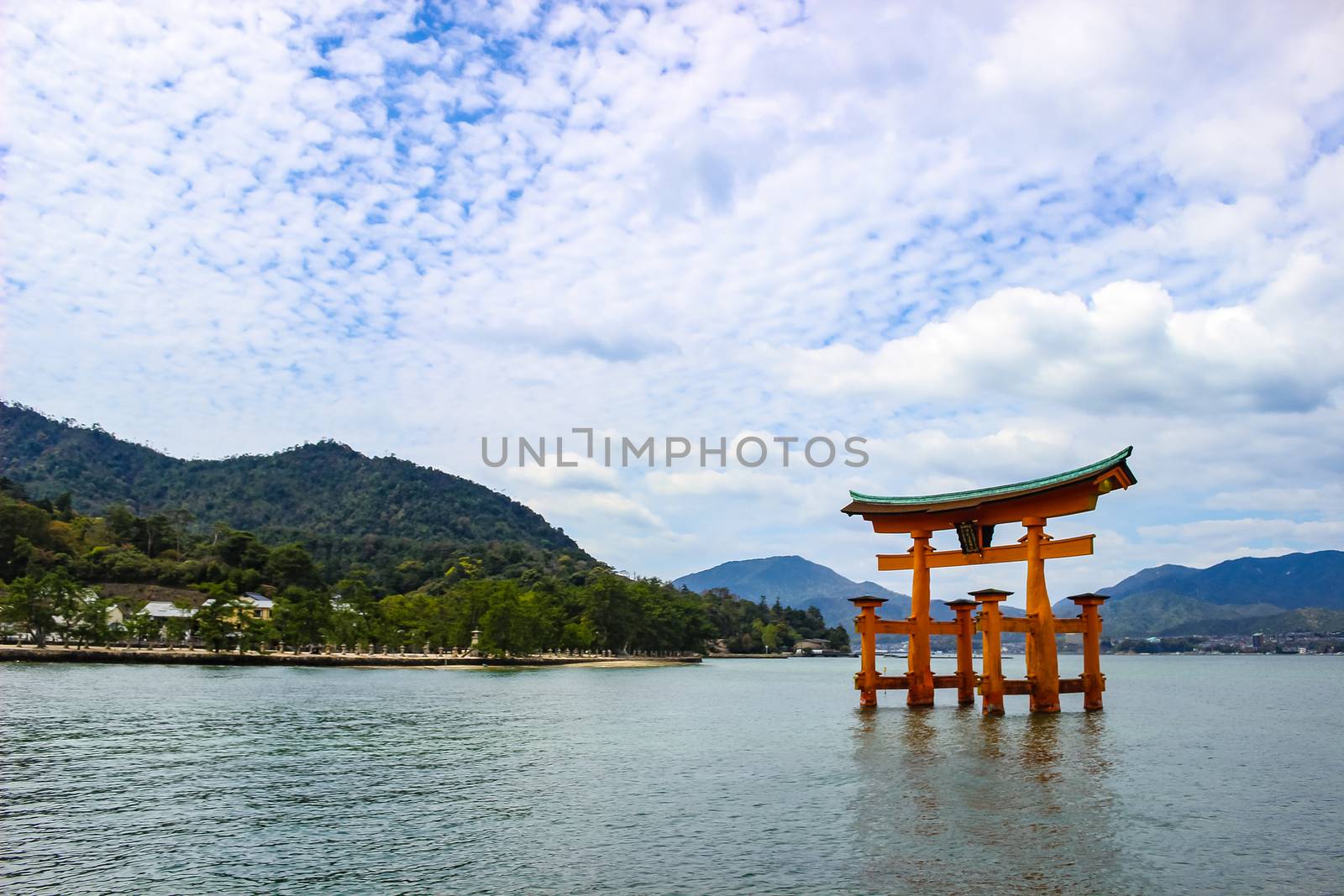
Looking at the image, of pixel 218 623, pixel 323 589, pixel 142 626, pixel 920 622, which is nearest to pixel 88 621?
→ pixel 142 626

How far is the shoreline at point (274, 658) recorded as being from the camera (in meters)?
73.6

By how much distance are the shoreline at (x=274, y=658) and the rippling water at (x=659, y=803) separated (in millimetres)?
43725

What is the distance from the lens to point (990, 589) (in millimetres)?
30391

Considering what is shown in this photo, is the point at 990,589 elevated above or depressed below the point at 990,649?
above

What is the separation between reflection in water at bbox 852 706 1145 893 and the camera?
41.0 ft

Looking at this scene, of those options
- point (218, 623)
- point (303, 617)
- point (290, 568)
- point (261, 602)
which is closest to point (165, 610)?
point (261, 602)

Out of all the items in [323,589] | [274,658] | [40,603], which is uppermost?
[323,589]

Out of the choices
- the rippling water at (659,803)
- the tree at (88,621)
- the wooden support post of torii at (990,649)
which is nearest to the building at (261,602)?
the tree at (88,621)

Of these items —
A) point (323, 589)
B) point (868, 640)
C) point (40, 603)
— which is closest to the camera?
point (868, 640)

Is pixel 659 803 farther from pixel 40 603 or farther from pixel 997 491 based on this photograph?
pixel 40 603

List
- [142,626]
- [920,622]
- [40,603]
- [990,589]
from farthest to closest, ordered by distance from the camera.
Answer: [142,626] → [40,603] → [920,622] → [990,589]

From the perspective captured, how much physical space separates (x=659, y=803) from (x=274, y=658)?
244 feet

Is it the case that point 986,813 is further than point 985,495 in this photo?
No

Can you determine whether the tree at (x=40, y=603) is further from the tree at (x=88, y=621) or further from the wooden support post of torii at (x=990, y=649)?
the wooden support post of torii at (x=990, y=649)
